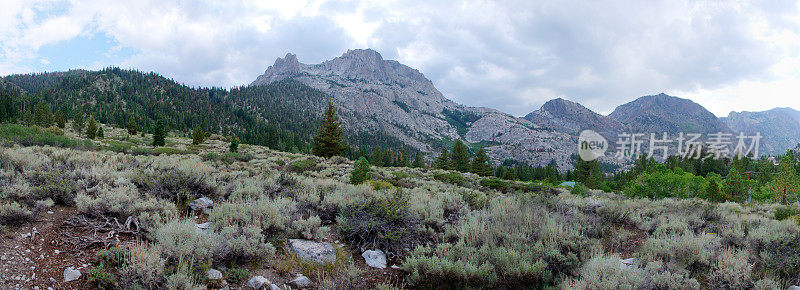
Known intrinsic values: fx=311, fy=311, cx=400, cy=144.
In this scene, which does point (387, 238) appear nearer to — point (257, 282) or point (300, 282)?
point (300, 282)

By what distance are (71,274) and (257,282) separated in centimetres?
207

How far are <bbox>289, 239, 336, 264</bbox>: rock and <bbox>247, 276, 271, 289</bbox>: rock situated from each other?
81 cm

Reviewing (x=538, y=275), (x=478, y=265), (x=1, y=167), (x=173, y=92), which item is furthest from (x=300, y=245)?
(x=173, y=92)

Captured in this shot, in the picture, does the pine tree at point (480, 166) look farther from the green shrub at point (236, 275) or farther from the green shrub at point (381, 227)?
the green shrub at point (236, 275)

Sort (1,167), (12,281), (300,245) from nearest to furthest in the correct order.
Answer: (12,281)
(300,245)
(1,167)

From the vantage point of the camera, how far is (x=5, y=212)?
4.32 m

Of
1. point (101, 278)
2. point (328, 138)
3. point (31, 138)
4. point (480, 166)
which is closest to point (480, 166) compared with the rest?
point (480, 166)

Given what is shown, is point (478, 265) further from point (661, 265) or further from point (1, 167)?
point (1, 167)

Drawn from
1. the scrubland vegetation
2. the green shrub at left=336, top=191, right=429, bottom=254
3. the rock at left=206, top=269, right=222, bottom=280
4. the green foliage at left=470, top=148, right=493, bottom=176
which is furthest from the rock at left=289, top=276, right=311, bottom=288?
the green foliage at left=470, top=148, right=493, bottom=176

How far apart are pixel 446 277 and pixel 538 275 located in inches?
53.7

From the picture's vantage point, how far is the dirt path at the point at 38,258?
349 cm

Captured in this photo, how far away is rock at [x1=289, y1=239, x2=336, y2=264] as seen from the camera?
517 cm

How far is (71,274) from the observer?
12.2 ft

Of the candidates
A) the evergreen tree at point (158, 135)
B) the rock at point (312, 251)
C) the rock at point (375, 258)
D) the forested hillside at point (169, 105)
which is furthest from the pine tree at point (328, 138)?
the forested hillside at point (169, 105)
